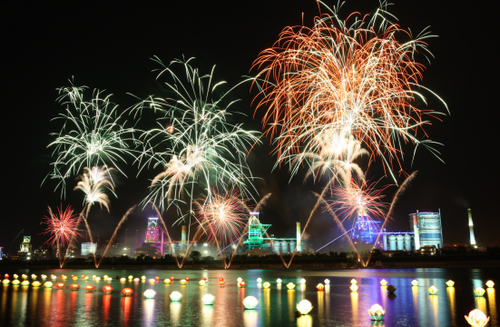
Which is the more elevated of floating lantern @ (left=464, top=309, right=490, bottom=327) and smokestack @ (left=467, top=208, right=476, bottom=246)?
smokestack @ (left=467, top=208, right=476, bottom=246)

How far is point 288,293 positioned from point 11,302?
10.2 m

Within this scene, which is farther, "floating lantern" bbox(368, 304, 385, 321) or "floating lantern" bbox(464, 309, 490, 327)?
"floating lantern" bbox(368, 304, 385, 321)

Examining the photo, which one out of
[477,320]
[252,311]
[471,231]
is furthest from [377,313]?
[471,231]

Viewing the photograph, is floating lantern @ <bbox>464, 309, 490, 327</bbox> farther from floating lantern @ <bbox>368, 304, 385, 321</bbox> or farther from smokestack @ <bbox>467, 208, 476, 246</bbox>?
smokestack @ <bbox>467, 208, 476, 246</bbox>

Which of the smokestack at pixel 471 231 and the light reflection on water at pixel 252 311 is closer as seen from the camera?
the light reflection on water at pixel 252 311

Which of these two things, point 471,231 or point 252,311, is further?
point 471,231

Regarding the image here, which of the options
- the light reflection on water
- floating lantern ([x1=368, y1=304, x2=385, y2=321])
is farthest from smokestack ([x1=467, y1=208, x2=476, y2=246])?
floating lantern ([x1=368, y1=304, x2=385, y2=321])

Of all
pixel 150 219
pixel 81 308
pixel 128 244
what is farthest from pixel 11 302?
pixel 128 244

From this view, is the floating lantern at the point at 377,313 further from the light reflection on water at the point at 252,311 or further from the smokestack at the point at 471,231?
the smokestack at the point at 471,231

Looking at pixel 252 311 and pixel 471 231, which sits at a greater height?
pixel 471 231

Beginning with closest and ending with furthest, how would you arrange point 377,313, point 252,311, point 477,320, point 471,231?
point 477,320
point 377,313
point 252,311
point 471,231

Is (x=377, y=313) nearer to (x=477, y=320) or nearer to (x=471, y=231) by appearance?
(x=477, y=320)

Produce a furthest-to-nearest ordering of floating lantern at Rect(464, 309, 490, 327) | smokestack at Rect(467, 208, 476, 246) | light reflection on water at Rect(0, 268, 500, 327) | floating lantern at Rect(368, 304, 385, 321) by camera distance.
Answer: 1. smokestack at Rect(467, 208, 476, 246)
2. light reflection on water at Rect(0, 268, 500, 327)
3. floating lantern at Rect(368, 304, 385, 321)
4. floating lantern at Rect(464, 309, 490, 327)

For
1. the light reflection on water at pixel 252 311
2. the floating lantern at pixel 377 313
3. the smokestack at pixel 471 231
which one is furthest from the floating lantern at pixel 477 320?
the smokestack at pixel 471 231
